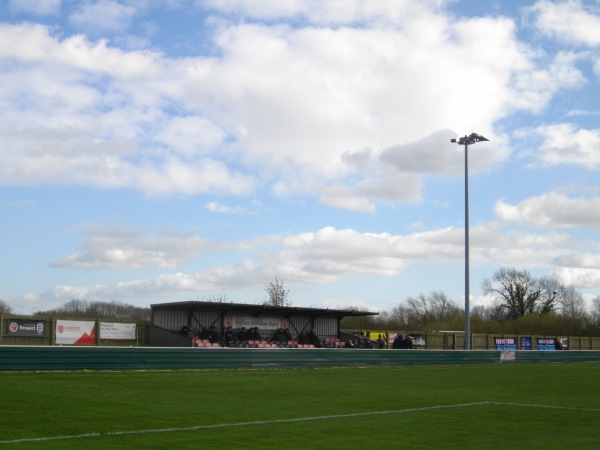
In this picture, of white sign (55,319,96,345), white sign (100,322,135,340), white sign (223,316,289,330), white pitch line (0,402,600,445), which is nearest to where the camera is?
white pitch line (0,402,600,445)

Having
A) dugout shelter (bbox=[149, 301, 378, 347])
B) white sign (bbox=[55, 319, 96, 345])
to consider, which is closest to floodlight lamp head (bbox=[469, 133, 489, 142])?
dugout shelter (bbox=[149, 301, 378, 347])

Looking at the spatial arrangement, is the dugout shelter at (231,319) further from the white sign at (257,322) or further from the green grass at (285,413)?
the green grass at (285,413)

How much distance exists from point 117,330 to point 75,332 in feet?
9.31

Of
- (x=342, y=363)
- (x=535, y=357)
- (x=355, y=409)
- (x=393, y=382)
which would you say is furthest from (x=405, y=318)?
(x=355, y=409)

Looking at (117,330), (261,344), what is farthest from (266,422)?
(261,344)

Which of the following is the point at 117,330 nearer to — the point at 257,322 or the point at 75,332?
the point at 75,332

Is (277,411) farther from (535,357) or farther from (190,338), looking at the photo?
(535,357)

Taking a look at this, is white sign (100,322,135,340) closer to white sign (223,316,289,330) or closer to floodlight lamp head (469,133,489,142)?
white sign (223,316,289,330)

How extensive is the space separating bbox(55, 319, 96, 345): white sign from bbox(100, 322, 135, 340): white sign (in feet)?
1.87

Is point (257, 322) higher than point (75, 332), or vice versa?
point (257, 322)

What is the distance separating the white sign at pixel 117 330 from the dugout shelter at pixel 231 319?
1.93 meters

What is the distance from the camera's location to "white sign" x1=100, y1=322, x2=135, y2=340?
39375mm

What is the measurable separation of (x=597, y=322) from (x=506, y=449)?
97.7 meters

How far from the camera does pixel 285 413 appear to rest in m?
13.7
